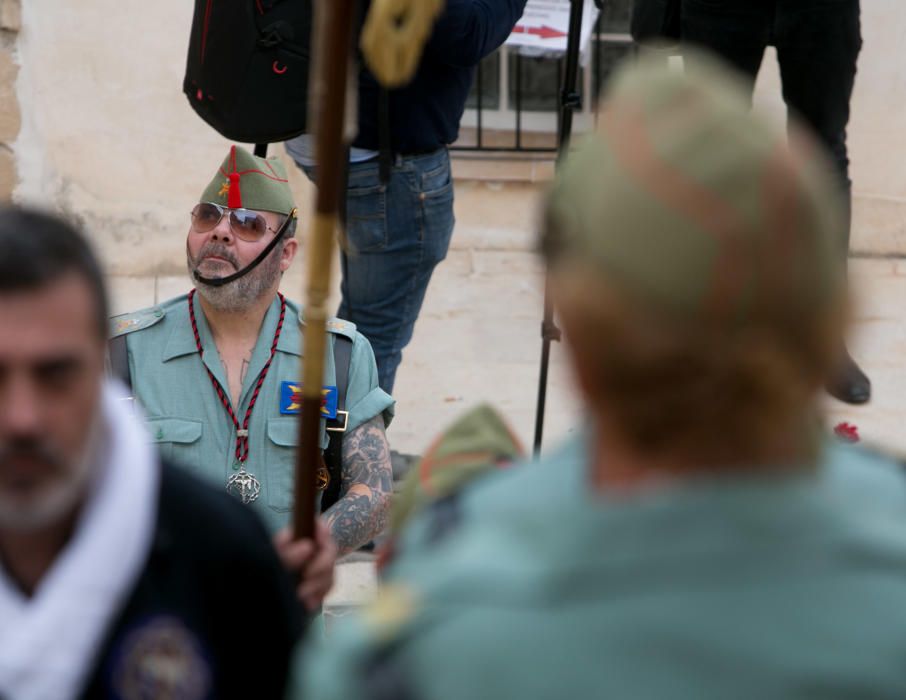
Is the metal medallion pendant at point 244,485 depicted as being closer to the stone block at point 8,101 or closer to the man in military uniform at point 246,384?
the man in military uniform at point 246,384

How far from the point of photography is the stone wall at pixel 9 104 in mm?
6488

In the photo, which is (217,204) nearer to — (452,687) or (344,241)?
(344,241)

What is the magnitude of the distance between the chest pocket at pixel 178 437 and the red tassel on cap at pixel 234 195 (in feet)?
1.92

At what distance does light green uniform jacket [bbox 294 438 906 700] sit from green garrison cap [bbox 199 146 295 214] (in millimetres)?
2515

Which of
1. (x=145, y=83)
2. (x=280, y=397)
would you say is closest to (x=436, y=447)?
(x=280, y=397)

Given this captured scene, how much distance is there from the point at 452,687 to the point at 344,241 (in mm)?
2927

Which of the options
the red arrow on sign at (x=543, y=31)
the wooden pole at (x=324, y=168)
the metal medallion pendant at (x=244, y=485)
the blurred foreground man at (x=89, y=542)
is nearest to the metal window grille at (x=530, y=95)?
the red arrow on sign at (x=543, y=31)

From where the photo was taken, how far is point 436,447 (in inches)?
67.2

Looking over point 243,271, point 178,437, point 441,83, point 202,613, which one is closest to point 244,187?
point 243,271

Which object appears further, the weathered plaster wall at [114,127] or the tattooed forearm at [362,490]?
the weathered plaster wall at [114,127]

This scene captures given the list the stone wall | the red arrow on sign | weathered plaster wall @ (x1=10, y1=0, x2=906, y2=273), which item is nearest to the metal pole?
the red arrow on sign

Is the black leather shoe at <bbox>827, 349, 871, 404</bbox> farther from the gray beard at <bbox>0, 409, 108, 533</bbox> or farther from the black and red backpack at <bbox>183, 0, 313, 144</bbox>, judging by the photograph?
the gray beard at <bbox>0, 409, 108, 533</bbox>

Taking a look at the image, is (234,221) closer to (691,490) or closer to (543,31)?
(691,490)

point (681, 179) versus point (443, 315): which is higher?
point (681, 179)
